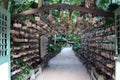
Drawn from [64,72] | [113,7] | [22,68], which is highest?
[113,7]

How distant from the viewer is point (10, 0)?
7.68 metres

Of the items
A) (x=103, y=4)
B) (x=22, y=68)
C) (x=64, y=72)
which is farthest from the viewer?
(x=64, y=72)

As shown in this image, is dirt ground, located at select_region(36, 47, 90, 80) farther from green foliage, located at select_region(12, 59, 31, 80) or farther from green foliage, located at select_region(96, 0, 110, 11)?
green foliage, located at select_region(96, 0, 110, 11)

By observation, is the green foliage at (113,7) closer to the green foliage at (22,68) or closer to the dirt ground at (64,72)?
the green foliage at (22,68)

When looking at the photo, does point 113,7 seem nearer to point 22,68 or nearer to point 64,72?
point 22,68

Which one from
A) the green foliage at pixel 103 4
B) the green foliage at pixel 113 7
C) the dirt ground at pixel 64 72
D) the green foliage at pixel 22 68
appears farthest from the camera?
the dirt ground at pixel 64 72

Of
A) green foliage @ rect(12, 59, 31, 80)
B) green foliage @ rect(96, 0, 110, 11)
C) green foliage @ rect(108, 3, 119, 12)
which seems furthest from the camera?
green foliage @ rect(96, 0, 110, 11)

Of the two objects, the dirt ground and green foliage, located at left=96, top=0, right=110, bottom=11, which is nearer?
green foliage, located at left=96, top=0, right=110, bottom=11

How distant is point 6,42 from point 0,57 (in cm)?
81

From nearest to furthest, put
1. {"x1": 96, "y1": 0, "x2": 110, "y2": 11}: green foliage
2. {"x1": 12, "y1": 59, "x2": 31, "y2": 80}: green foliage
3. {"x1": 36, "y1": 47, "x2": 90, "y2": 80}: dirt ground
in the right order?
1. {"x1": 12, "y1": 59, "x2": 31, "y2": 80}: green foliage
2. {"x1": 96, "y1": 0, "x2": 110, "y2": 11}: green foliage
3. {"x1": 36, "y1": 47, "x2": 90, "y2": 80}: dirt ground

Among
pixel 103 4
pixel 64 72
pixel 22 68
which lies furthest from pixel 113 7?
pixel 64 72

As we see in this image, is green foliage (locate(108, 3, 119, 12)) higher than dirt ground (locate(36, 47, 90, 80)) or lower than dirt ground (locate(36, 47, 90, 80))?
higher

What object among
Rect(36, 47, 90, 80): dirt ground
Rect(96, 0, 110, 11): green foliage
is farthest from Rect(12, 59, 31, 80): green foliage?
Rect(96, 0, 110, 11): green foliage

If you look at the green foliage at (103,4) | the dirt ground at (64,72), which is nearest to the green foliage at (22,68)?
the dirt ground at (64,72)
